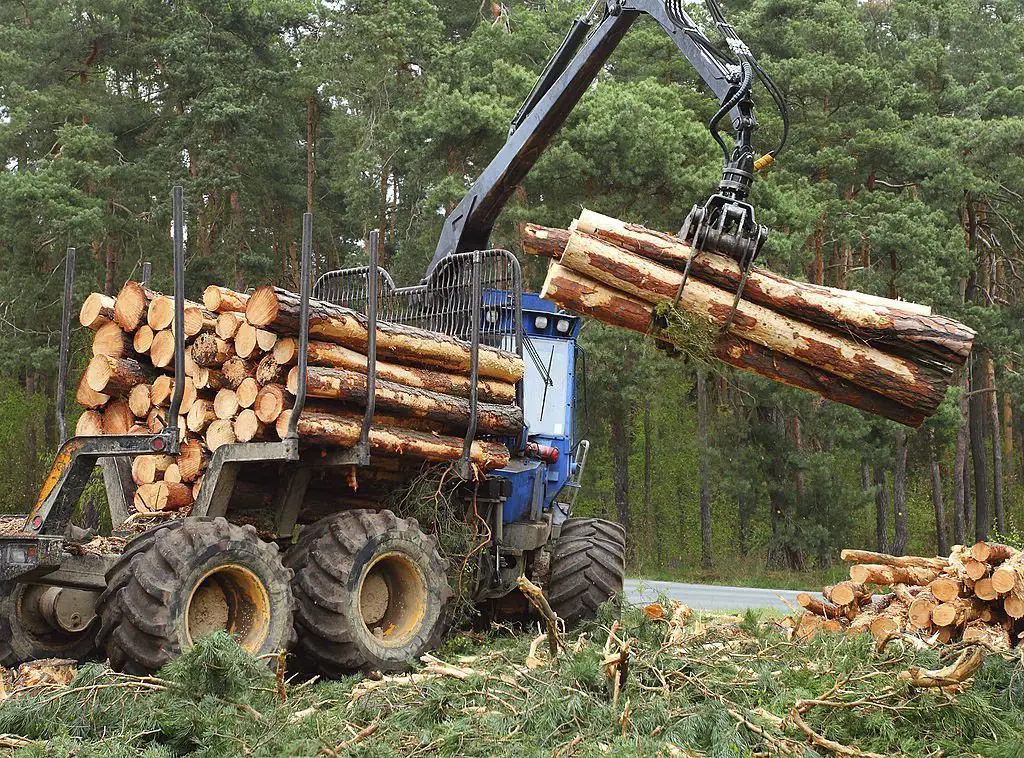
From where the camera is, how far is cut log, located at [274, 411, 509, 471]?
24.7ft

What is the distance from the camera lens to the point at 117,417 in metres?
8.70

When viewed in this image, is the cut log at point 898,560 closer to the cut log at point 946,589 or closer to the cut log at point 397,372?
the cut log at point 946,589

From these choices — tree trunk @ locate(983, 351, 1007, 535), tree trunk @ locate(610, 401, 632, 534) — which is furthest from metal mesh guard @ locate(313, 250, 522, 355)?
tree trunk @ locate(983, 351, 1007, 535)

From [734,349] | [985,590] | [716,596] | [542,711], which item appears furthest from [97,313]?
[716,596]

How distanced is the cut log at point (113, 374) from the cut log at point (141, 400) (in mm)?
53

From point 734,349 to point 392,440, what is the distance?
275 centimetres

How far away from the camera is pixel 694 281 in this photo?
6.50m

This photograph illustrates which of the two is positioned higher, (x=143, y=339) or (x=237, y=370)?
(x=143, y=339)

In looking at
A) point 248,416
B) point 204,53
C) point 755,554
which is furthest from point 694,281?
point 755,554

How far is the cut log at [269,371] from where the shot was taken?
7.64 metres

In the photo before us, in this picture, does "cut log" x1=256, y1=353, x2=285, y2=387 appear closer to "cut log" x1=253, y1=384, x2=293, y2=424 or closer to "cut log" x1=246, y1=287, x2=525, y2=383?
"cut log" x1=253, y1=384, x2=293, y2=424

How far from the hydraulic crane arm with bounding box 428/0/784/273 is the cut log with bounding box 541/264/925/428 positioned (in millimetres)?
518

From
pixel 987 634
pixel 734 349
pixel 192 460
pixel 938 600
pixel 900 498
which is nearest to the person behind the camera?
pixel 734 349

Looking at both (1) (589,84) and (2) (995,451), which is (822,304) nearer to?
(1) (589,84)
